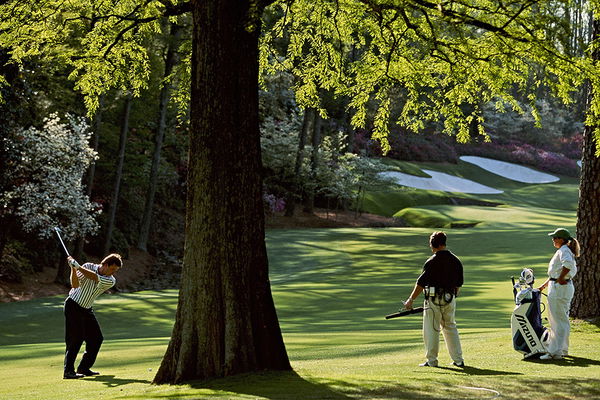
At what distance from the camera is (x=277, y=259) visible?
105 ft

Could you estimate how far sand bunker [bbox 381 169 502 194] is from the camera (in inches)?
2212

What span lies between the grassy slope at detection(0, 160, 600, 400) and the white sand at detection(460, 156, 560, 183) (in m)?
30.1

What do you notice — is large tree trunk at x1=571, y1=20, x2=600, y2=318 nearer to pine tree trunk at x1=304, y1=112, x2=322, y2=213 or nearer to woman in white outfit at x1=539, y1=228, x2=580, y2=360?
woman in white outfit at x1=539, y1=228, x2=580, y2=360

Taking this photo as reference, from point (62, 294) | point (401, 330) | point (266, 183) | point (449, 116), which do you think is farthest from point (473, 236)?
point (449, 116)

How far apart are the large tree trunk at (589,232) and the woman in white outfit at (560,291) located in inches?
112

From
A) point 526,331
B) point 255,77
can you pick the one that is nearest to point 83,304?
point 255,77

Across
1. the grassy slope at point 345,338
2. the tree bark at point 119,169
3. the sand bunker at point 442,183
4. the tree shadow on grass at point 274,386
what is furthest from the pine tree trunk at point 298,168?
the tree shadow on grass at point 274,386

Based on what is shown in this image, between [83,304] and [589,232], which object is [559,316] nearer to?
[589,232]

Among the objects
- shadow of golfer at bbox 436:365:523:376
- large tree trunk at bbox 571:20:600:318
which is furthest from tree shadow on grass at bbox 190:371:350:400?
large tree trunk at bbox 571:20:600:318

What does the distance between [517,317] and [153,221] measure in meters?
30.1

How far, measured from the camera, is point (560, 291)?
10.3 metres

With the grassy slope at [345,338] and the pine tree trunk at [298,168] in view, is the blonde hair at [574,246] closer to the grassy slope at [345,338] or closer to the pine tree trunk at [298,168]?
the grassy slope at [345,338]

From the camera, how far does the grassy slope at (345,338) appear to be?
27.5 feet

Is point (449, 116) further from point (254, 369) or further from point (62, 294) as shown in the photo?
point (62, 294)
